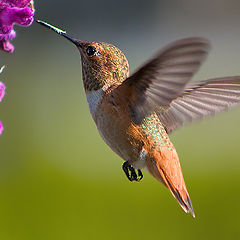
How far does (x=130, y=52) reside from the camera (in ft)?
53.2

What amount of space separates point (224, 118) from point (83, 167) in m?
4.73

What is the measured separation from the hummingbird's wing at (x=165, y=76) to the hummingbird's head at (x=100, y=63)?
0.21m

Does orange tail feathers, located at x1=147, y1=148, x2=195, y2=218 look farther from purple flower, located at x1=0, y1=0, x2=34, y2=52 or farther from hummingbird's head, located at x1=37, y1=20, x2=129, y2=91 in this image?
purple flower, located at x1=0, y1=0, x2=34, y2=52

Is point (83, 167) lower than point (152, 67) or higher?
lower

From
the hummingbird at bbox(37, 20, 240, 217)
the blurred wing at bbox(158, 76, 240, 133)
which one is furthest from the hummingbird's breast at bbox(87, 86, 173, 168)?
the blurred wing at bbox(158, 76, 240, 133)

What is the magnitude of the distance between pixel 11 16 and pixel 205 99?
1403mm

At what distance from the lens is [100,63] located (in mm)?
3115

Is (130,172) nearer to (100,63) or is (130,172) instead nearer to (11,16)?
(100,63)

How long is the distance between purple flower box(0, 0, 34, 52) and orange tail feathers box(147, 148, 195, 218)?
125 centimetres

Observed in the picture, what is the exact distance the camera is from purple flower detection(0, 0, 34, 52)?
7.30ft

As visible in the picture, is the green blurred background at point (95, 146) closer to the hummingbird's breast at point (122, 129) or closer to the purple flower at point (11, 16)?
the hummingbird's breast at point (122, 129)

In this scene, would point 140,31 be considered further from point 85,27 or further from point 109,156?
point 109,156

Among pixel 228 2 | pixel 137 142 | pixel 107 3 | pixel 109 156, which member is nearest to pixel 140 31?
pixel 107 3

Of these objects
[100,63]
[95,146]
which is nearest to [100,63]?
[100,63]
